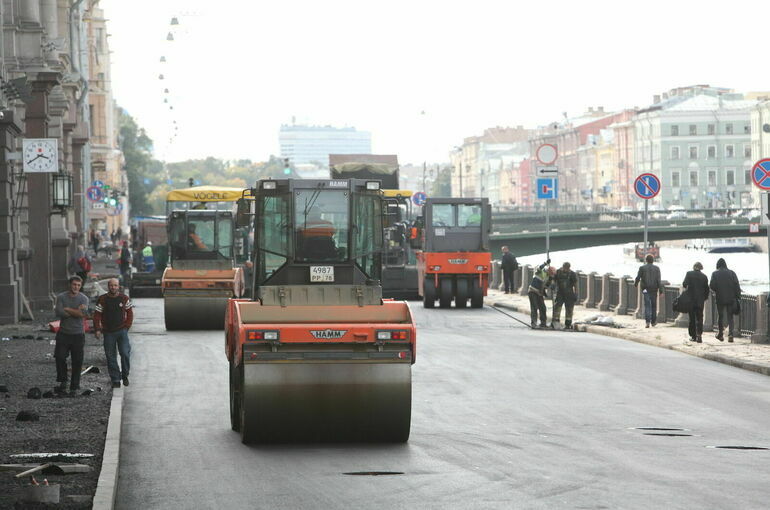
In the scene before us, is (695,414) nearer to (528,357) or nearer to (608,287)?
(528,357)

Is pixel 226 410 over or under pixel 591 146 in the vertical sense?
under

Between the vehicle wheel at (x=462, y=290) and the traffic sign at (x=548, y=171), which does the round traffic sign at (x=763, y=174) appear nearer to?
the traffic sign at (x=548, y=171)

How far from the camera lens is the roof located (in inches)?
1542

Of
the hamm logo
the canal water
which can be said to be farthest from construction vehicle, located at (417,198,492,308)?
the canal water

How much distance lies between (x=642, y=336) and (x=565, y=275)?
3.47 metres

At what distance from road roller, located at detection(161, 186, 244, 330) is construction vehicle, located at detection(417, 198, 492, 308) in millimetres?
6797

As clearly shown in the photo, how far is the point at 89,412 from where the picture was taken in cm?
1611

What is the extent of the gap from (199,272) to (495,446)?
55.7 feet

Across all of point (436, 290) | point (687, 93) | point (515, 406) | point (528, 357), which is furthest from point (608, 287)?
point (687, 93)

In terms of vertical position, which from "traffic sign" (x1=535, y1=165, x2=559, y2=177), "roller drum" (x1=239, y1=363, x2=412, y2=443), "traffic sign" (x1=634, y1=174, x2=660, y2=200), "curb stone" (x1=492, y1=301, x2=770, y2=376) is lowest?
"curb stone" (x1=492, y1=301, x2=770, y2=376)

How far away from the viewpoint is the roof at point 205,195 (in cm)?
3916

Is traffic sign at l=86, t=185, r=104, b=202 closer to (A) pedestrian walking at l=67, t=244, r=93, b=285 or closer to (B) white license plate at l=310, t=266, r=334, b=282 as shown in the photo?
(A) pedestrian walking at l=67, t=244, r=93, b=285

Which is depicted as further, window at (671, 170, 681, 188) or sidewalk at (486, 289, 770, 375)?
window at (671, 170, 681, 188)

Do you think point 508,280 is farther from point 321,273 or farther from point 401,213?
point 321,273
